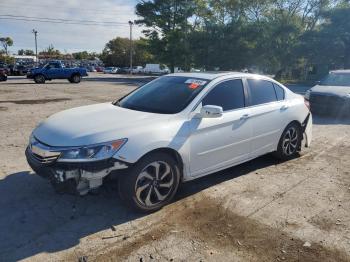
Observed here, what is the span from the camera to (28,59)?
3895 inches

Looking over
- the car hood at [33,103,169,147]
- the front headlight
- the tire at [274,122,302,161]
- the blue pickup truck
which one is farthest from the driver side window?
the blue pickup truck

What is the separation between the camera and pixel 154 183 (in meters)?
4.12

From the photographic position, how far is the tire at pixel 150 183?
12.7ft

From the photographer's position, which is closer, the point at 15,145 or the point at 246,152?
the point at 246,152

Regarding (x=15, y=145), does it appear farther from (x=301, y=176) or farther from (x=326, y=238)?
(x=326, y=238)

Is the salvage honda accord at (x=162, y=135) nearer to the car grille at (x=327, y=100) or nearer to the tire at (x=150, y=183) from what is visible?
the tire at (x=150, y=183)

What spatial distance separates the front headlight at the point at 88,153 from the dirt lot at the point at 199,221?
58cm

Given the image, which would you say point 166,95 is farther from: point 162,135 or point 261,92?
point 261,92

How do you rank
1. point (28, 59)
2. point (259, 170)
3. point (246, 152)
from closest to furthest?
point (246, 152) → point (259, 170) → point (28, 59)

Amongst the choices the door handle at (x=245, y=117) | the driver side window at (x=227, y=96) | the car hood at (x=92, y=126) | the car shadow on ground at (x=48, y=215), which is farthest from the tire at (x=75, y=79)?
the door handle at (x=245, y=117)

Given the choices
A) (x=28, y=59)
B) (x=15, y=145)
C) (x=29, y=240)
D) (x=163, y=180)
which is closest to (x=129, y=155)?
(x=163, y=180)

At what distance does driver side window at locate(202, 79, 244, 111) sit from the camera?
4.75 meters

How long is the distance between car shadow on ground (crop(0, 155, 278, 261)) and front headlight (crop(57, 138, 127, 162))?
20.3 inches

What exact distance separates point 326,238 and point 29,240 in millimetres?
3052
